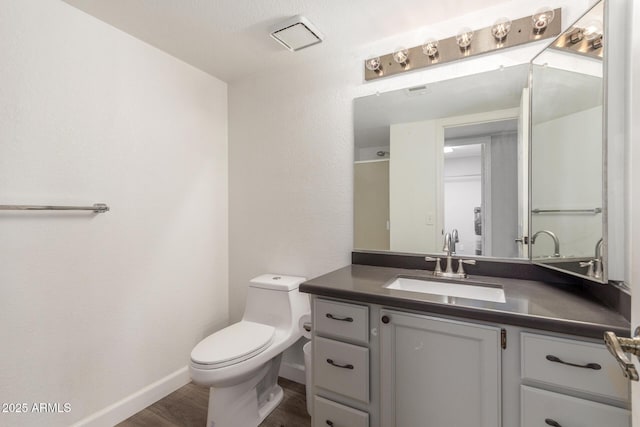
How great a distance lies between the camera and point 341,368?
1.19 metres

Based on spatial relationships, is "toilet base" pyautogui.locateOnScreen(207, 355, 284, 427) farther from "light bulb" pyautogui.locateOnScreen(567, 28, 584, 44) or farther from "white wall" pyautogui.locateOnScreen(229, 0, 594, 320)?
"light bulb" pyautogui.locateOnScreen(567, 28, 584, 44)

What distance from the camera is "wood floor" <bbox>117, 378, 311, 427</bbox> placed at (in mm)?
1628

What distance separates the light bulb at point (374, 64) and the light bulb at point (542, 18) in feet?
2.45

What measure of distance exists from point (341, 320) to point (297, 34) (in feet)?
5.08

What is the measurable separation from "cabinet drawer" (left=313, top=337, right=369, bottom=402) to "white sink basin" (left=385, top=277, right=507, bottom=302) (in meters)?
0.32

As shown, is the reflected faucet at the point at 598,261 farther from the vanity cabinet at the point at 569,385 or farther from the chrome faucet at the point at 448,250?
the chrome faucet at the point at 448,250

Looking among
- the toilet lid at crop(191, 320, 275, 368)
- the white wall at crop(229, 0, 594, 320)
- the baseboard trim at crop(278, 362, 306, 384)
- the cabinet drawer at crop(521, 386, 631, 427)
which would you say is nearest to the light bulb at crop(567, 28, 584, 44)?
the white wall at crop(229, 0, 594, 320)

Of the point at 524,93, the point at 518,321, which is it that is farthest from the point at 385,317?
the point at 524,93

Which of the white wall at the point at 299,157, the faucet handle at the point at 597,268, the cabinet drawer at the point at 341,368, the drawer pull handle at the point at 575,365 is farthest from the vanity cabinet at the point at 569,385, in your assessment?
the white wall at the point at 299,157

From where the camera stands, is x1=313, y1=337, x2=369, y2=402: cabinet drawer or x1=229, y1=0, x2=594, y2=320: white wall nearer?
x1=313, y1=337, x2=369, y2=402: cabinet drawer

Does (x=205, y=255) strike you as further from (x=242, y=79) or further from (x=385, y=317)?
(x=385, y=317)

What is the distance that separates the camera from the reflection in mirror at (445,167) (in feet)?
4.66

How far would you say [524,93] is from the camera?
139 cm

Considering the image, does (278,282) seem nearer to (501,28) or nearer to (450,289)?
(450,289)
